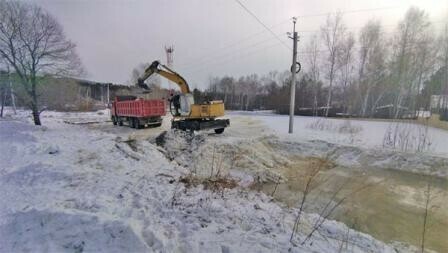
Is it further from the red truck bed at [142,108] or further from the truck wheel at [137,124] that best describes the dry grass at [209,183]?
the truck wheel at [137,124]

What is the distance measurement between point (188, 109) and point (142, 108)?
501 cm

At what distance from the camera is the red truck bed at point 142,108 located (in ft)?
54.7

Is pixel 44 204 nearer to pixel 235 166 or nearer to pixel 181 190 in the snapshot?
pixel 181 190

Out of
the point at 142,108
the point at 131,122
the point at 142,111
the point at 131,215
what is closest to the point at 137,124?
the point at 131,122

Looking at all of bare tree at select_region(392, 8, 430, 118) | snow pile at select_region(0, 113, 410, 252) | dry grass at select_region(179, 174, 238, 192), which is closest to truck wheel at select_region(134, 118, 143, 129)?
snow pile at select_region(0, 113, 410, 252)

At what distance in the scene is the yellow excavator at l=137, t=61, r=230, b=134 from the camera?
12.9 m

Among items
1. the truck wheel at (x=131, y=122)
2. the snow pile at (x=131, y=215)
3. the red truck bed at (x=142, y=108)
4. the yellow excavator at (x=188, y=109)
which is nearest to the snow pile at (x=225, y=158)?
the snow pile at (x=131, y=215)

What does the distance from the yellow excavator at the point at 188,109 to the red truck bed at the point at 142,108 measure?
238cm

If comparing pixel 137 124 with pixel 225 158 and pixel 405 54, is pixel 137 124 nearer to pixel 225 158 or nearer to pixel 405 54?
pixel 225 158

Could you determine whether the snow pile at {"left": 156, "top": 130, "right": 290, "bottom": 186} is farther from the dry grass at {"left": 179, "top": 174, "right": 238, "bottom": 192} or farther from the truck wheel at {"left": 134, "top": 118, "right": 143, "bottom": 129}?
the truck wheel at {"left": 134, "top": 118, "right": 143, "bottom": 129}

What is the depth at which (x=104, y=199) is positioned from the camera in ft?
13.3

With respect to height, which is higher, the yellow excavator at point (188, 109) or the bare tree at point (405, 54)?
the bare tree at point (405, 54)

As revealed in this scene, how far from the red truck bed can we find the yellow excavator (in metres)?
2.38

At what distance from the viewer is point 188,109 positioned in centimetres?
1304
